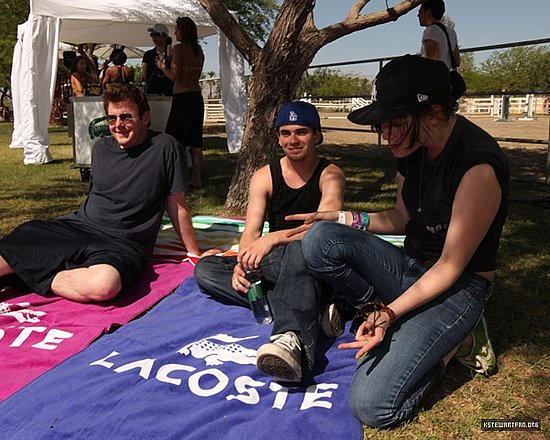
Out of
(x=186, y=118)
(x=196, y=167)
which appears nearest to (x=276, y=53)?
(x=186, y=118)

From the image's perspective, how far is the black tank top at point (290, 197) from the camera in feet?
9.93

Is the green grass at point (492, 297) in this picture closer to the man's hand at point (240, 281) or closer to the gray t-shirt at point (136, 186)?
the man's hand at point (240, 281)

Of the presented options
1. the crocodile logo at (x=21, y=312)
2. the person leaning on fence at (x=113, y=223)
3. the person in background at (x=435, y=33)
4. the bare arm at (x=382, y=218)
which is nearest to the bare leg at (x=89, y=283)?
the person leaning on fence at (x=113, y=223)

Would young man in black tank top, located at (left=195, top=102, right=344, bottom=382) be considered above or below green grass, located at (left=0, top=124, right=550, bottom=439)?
above

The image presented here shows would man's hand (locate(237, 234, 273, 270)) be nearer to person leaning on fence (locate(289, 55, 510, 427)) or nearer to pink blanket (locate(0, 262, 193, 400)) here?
person leaning on fence (locate(289, 55, 510, 427))

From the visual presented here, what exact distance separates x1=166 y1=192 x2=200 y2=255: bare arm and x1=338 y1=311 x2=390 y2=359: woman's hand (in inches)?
74.7

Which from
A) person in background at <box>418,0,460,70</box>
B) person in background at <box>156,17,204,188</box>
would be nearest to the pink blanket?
person in background at <box>418,0,460,70</box>

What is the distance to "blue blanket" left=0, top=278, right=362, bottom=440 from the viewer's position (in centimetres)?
200

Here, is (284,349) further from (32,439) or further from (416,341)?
(32,439)

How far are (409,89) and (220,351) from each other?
1.39 m

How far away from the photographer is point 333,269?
2.32 metres

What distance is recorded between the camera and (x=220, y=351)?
259cm

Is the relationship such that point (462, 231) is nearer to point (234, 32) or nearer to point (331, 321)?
point (331, 321)

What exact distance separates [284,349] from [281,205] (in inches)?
42.0
